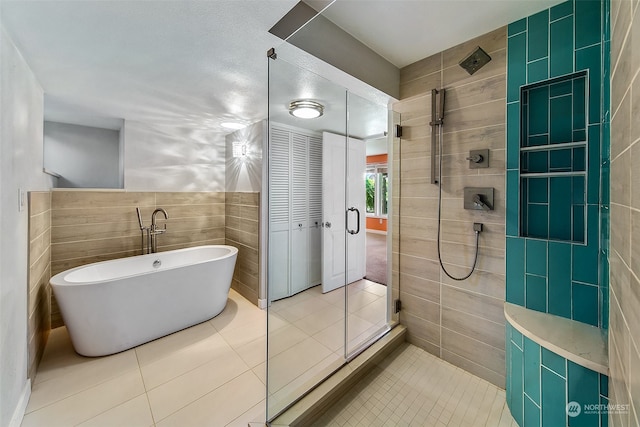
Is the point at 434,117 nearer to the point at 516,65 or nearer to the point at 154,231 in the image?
the point at 516,65

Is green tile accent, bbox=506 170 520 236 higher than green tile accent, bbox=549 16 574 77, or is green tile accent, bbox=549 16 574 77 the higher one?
green tile accent, bbox=549 16 574 77

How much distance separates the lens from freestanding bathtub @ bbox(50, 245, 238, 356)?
6.61 ft

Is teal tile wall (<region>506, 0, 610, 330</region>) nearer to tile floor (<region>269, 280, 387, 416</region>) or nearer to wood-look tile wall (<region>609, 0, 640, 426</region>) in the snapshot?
wood-look tile wall (<region>609, 0, 640, 426</region>)

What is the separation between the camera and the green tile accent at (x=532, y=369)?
1.34 m

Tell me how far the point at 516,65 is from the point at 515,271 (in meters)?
1.39

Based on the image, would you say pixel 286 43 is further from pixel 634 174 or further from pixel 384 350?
pixel 384 350

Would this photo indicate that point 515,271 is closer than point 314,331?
Yes

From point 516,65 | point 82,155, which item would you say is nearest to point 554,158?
point 516,65

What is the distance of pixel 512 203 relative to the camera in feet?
5.43

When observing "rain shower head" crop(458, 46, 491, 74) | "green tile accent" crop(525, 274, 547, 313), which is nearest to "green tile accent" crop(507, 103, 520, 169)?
"rain shower head" crop(458, 46, 491, 74)

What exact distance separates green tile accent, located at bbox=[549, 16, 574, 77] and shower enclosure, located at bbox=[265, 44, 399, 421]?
1.07m

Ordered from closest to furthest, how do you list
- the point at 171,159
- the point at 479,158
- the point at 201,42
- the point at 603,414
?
the point at 603,414
the point at 201,42
the point at 479,158
the point at 171,159

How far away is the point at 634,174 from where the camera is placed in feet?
1.73

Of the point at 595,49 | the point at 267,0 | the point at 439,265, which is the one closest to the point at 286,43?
the point at 267,0
